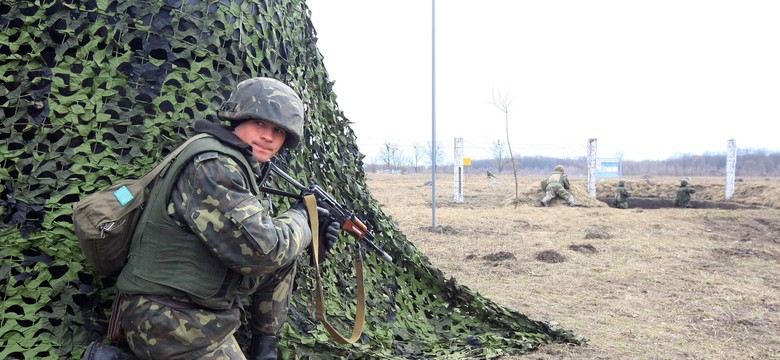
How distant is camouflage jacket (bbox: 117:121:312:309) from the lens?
231cm

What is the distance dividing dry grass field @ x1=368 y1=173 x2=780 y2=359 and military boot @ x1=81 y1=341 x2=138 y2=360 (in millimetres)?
2956

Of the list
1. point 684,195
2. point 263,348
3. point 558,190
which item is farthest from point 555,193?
point 263,348

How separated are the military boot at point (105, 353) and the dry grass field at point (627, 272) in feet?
9.70

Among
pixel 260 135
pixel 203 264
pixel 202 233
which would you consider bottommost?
pixel 203 264

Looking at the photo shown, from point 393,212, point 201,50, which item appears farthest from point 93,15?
point 393,212

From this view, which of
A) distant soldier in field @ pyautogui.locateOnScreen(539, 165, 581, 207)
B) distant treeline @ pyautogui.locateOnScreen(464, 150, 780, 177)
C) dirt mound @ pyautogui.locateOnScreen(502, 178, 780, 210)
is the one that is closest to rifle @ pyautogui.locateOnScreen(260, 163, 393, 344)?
dirt mound @ pyautogui.locateOnScreen(502, 178, 780, 210)

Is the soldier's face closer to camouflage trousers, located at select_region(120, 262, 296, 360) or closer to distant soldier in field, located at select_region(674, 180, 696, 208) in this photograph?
camouflage trousers, located at select_region(120, 262, 296, 360)

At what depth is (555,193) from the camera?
1798 centimetres

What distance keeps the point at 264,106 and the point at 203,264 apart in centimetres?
70

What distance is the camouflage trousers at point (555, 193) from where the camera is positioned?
17719 mm

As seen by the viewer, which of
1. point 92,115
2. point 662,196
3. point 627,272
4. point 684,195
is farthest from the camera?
point 662,196

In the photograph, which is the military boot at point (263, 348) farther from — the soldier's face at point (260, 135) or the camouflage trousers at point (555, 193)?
the camouflage trousers at point (555, 193)

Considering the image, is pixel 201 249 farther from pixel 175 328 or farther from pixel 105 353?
pixel 105 353

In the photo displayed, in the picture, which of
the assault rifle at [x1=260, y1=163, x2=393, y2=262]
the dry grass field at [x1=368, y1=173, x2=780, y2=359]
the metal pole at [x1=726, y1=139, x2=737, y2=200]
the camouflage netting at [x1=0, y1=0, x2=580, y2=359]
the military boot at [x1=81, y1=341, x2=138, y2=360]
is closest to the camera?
the military boot at [x1=81, y1=341, x2=138, y2=360]
